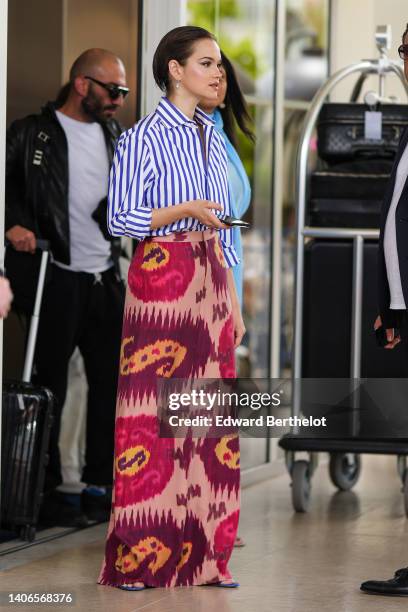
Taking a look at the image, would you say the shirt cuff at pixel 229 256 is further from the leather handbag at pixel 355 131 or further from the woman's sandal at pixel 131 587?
the leather handbag at pixel 355 131

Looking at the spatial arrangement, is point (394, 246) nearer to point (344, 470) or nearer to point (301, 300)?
point (301, 300)

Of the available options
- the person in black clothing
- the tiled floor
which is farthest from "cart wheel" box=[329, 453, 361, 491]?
the person in black clothing

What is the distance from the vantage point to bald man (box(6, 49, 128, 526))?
4.78 meters

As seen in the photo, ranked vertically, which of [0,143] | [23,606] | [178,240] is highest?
[0,143]

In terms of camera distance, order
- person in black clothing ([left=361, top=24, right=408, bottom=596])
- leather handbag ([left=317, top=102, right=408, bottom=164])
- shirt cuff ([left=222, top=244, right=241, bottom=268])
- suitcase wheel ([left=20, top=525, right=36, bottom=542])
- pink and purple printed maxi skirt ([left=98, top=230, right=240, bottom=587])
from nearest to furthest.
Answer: person in black clothing ([left=361, top=24, right=408, bottom=596])
pink and purple printed maxi skirt ([left=98, top=230, right=240, bottom=587])
shirt cuff ([left=222, top=244, right=241, bottom=268])
suitcase wheel ([left=20, top=525, right=36, bottom=542])
leather handbag ([left=317, top=102, right=408, bottom=164])

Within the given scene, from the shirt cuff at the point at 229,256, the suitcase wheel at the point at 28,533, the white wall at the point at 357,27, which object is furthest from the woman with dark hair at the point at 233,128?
the white wall at the point at 357,27

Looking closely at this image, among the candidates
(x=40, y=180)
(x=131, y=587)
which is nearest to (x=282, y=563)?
(x=131, y=587)

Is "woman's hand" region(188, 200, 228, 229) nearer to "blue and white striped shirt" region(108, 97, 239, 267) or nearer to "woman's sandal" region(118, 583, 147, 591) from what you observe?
"blue and white striped shirt" region(108, 97, 239, 267)

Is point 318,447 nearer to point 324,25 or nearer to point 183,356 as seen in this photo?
point 183,356

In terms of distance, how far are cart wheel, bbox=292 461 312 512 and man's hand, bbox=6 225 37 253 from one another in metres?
1.45

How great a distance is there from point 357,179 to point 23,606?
2.46 metres

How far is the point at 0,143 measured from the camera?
12.8 ft

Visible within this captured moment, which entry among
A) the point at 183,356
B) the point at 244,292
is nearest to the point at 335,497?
the point at 244,292

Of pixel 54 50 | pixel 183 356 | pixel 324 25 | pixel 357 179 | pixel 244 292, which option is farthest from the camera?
pixel 324 25
